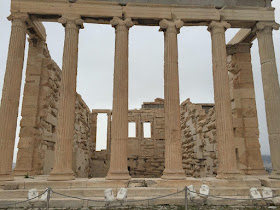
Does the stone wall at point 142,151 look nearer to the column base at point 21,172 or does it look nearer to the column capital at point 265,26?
the column base at point 21,172

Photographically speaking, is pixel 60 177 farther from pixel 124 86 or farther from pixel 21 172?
pixel 124 86

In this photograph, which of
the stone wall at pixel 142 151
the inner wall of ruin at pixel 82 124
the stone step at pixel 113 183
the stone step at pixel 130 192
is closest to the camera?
the stone step at pixel 130 192

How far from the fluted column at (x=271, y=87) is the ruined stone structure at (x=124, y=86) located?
40 millimetres

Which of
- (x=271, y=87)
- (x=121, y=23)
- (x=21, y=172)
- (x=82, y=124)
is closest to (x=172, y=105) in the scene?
(x=121, y=23)

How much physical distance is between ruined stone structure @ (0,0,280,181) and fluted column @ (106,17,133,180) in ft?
0.14

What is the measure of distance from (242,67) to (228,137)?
532 centimetres

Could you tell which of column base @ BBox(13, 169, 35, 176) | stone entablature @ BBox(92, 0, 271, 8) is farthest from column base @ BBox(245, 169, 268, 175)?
column base @ BBox(13, 169, 35, 176)

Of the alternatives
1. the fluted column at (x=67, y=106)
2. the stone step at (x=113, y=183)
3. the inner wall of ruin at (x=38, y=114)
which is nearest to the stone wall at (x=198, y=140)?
the stone step at (x=113, y=183)

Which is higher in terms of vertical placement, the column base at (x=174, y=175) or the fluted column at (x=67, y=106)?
the fluted column at (x=67, y=106)

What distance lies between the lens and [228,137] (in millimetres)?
11047

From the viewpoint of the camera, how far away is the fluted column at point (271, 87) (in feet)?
37.1

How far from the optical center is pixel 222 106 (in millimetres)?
11359

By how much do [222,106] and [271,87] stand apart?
258 cm

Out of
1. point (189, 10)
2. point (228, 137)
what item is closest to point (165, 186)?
point (228, 137)
